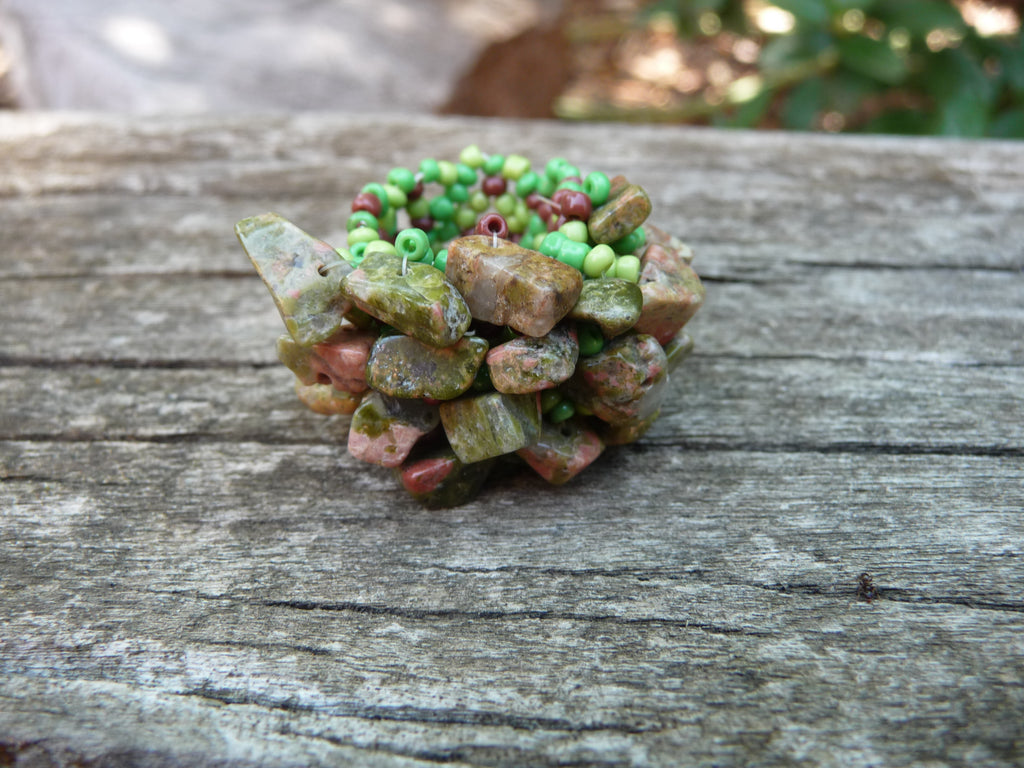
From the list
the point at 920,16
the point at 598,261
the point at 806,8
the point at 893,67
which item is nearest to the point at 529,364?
the point at 598,261

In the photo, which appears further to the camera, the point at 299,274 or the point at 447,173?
the point at 447,173

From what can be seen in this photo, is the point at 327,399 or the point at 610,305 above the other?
the point at 610,305

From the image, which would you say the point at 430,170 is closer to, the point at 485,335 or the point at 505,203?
the point at 505,203

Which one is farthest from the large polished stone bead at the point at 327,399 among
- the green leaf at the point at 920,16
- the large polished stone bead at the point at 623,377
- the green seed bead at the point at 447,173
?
the green leaf at the point at 920,16

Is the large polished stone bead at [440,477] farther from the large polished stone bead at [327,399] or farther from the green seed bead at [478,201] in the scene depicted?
the green seed bead at [478,201]

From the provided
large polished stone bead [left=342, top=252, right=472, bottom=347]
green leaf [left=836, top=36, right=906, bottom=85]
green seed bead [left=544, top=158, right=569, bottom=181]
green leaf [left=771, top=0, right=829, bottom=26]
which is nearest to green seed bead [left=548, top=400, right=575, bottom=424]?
large polished stone bead [left=342, top=252, right=472, bottom=347]

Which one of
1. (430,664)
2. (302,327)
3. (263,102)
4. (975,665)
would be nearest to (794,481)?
(975,665)

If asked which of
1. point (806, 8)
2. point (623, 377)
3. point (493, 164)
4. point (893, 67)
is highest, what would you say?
point (806, 8)

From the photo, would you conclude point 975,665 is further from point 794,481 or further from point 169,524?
point 169,524
